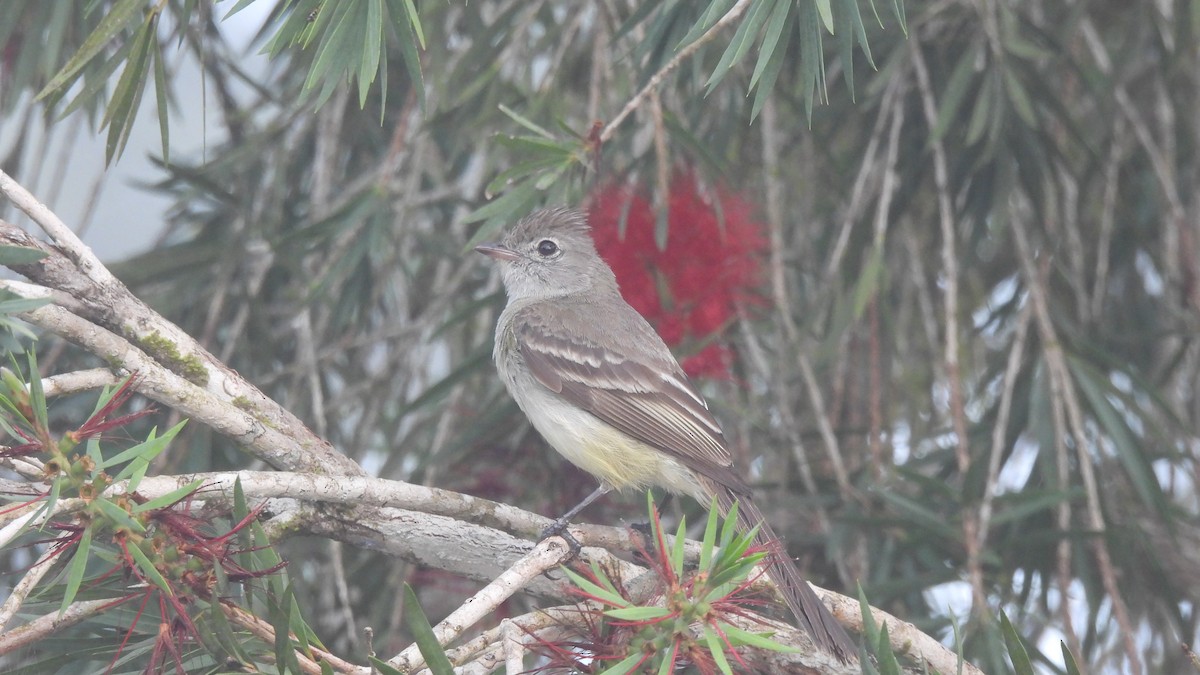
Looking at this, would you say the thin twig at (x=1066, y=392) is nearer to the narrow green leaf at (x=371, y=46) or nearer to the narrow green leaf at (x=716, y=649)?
the narrow green leaf at (x=716, y=649)

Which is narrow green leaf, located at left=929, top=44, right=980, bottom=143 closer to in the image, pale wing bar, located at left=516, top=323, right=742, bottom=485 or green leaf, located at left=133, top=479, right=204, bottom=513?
pale wing bar, located at left=516, top=323, right=742, bottom=485

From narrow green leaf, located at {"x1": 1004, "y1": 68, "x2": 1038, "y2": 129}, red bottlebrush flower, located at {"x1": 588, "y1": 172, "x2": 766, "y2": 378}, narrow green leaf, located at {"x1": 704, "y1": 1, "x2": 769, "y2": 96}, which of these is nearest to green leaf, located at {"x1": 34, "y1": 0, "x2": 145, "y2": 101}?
narrow green leaf, located at {"x1": 704, "y1": 1, "x2": 769, "y2": 96}

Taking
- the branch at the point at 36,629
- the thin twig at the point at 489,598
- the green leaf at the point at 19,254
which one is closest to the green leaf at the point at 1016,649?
the thin twig at the point at 489,598

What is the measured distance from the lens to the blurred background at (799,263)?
14.1 feet

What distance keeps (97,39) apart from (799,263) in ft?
9.49

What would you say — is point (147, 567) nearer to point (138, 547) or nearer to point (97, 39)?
point (138, 547)

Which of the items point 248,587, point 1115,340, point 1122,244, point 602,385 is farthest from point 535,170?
point 1122,244

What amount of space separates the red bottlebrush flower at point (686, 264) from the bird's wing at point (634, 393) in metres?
0.15

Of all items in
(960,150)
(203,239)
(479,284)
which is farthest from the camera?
(479,284)

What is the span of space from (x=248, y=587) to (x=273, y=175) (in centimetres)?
286

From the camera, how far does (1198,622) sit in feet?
16.4

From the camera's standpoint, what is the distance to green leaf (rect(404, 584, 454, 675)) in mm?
2082

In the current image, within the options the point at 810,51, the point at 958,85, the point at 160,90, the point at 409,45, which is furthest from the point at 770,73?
the point at 958,85

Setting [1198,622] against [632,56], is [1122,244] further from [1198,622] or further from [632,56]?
[632,56]
